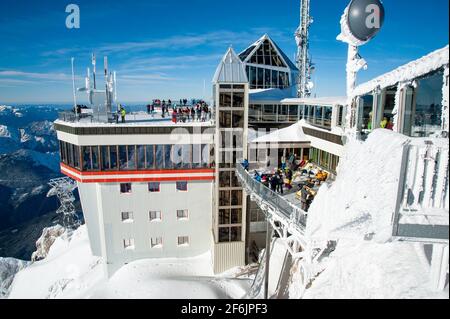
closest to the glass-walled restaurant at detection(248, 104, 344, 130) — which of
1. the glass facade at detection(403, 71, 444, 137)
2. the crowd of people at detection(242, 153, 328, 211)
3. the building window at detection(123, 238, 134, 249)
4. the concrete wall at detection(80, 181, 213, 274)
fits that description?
the crowd of people at detection(242, 153, 328, 211)

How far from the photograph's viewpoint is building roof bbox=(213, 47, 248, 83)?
66.4 feet

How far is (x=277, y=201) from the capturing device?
1411 cm

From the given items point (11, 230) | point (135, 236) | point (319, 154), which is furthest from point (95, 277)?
point (11, 230)

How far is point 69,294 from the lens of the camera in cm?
2208

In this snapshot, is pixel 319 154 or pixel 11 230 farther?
pixel 11 230

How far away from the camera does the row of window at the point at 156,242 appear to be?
2318cm

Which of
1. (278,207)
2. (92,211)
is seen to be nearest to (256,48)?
(92,211)

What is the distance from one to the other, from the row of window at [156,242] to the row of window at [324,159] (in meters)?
11.7

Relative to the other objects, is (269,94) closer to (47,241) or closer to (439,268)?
(439,268)

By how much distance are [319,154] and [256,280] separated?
33.6 ft

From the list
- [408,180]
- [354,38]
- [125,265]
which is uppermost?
[354,38]

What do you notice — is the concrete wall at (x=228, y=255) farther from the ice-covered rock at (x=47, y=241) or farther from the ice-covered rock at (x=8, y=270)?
the ice-covered rock at (x=47, y=241)

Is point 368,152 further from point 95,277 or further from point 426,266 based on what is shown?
point 95,277

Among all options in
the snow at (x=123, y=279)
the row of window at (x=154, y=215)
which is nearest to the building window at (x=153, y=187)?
the row of window at (x=154, y=215)
